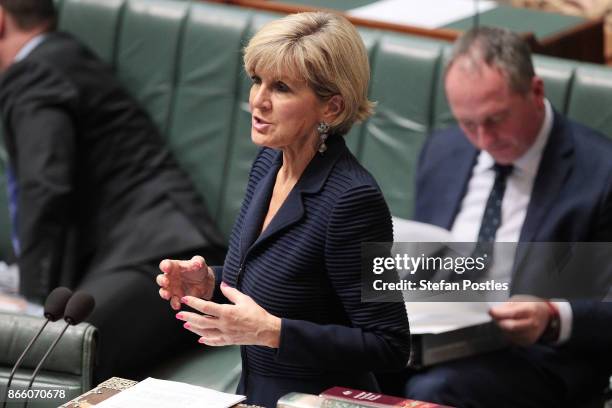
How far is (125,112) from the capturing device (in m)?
3.61

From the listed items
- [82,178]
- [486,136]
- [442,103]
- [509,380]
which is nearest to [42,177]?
[82,178]

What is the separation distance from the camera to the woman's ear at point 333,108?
198 cm

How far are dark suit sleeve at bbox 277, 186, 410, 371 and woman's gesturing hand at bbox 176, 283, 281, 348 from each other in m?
0.03

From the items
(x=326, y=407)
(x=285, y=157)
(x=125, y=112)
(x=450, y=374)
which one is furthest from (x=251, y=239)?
(x=125, y=112)

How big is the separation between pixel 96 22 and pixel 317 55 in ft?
6.70

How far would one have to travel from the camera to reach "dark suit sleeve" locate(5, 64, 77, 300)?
338cm

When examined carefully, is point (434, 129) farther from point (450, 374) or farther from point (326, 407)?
point (326, 407)

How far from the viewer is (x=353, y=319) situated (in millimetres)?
1924

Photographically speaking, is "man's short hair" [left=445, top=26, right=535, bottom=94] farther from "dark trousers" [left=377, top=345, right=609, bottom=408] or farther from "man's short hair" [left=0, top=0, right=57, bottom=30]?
"man's short hair" [left=0, top=0, right=57, bottom=30]

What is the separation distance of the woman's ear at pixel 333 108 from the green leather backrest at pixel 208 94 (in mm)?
1638

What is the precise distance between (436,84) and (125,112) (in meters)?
1.02

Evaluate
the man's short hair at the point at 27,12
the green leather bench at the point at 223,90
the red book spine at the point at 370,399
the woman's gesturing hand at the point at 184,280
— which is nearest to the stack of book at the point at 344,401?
the red book spine at the point at 370,399

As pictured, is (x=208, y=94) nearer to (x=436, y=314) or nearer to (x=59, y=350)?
(x=59, y=350)

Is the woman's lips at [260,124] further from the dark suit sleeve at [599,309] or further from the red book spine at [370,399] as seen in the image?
the dark suit sleeve at [599,309]
